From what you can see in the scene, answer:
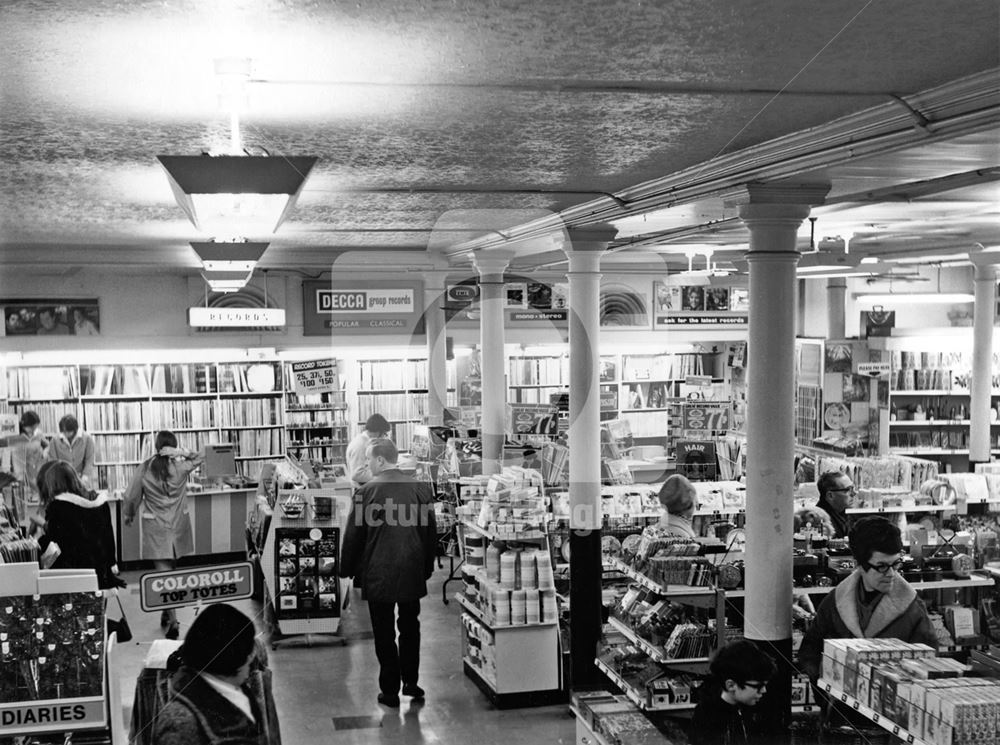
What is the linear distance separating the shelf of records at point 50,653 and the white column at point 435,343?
8.64 metres

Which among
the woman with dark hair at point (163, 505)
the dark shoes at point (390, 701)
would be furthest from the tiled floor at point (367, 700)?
the woman with dark hair at point (163, 505)

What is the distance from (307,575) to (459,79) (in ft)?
22.3

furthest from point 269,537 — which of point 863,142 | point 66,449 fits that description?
point 863,142

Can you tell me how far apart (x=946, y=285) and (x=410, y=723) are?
12.3 metres

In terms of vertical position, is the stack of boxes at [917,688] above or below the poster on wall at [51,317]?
below

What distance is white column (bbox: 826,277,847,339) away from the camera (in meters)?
16.1

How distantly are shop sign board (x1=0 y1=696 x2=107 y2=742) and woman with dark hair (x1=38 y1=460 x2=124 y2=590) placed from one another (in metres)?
3.95

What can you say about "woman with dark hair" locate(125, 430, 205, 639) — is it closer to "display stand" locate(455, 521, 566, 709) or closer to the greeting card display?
the greeting card display

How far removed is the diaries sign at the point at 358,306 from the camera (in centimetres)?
1400

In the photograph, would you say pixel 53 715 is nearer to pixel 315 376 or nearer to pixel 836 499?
pixel 836 499

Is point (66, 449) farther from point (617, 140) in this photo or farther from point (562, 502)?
point (617, 140)

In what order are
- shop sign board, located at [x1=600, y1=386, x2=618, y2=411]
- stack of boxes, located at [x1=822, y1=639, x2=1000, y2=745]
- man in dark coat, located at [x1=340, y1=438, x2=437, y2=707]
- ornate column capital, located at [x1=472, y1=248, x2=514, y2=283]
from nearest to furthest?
stack of boxes, located at [x1=822, y1=639, x2=1000, y2=745] < man in dark coat, located at [x1=340, y1=438, x2=437, y2=707] < ornate column capital, located at [x1=472, y1=248, x2=514, y2=283] < shop sign board, located at [x1=600, y1=386, x2=618, y2=411]

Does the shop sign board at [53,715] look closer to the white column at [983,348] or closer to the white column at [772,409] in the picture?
the white column at [772,409]

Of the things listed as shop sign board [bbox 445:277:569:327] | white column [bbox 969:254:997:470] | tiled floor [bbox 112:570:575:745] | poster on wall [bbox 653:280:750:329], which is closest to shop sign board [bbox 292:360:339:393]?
shop sign board [bbox 445:277:569:327]
